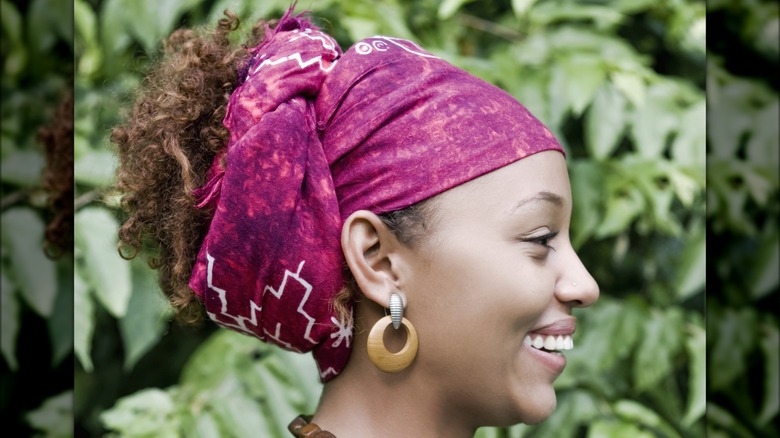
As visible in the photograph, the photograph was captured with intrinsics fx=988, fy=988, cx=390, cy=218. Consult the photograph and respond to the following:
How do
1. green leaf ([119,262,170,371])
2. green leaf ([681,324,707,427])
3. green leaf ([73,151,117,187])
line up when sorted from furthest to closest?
green leaf ([681,324,707,427]) < green leaf ([119,262,170,371]) < green leaf ([73,151,117,187])

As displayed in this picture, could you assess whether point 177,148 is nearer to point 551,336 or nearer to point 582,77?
point 551,336

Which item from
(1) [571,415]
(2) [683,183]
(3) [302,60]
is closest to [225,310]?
(3) [302,60]

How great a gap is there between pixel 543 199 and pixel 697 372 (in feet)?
3.46

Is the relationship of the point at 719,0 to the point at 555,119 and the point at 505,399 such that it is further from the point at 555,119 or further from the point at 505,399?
the point at 505,399

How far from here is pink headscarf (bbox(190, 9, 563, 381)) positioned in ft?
4.24

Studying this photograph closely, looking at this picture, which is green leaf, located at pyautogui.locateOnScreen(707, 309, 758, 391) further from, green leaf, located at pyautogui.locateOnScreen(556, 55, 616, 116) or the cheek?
the cheek

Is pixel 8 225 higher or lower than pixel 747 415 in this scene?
higher

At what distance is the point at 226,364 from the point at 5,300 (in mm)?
662

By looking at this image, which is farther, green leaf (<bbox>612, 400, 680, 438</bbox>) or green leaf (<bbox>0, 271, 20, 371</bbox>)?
green leaf (<bbox>612, 400, 680, 438</bbox>)

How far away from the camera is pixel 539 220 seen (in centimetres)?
132

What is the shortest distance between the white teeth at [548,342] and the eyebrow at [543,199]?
0.18 m

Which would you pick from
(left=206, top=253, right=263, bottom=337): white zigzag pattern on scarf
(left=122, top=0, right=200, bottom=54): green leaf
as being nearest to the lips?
(left=206, top=253, right=263, bottom=337): white zigzag pattern on scarf

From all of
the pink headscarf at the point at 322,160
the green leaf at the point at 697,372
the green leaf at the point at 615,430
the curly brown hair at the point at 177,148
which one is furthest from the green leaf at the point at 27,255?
the green leaf at the point at 697,372

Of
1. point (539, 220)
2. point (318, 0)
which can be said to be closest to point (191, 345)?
point (318, 0)
